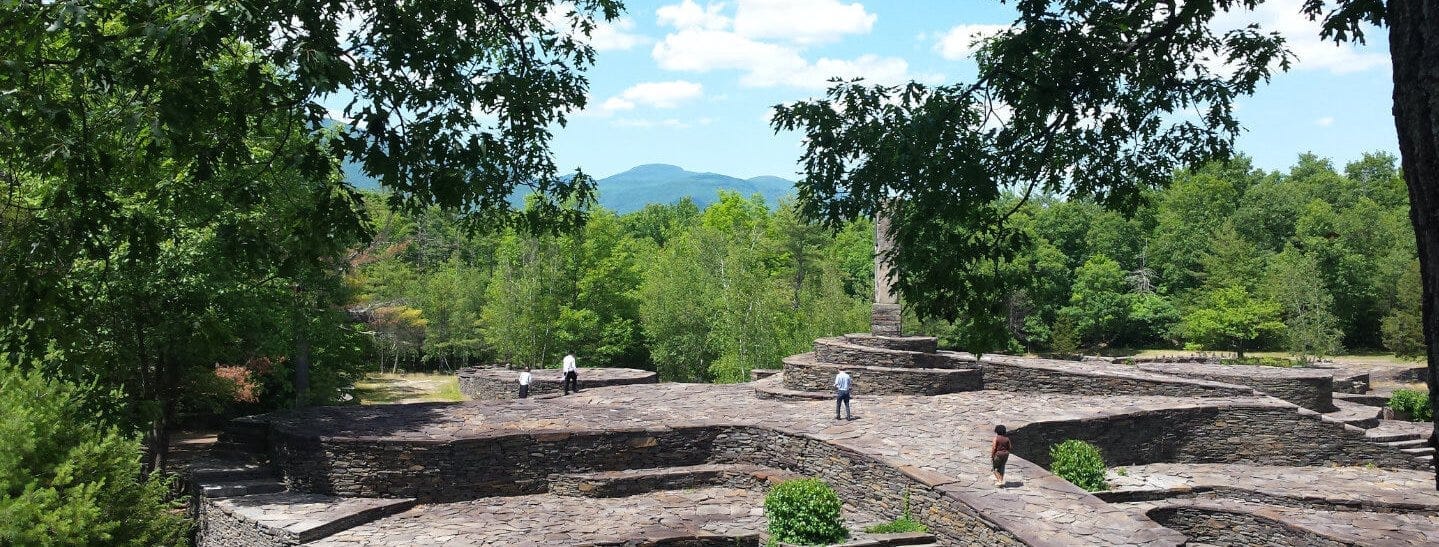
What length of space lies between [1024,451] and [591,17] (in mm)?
9615

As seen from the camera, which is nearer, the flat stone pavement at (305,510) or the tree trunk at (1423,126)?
the tree trunk at (1423,126)

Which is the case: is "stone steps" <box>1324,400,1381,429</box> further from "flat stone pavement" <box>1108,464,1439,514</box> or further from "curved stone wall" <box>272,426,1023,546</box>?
"curved stone wall" <box>272,426,1023,546</box>

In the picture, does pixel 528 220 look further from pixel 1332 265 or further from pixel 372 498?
pixel 1332 265

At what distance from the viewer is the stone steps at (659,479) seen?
1520 cm

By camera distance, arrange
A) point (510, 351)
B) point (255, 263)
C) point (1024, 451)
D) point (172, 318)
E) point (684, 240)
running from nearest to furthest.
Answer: point (255, 263) → point (1024, 451) → point (172, 318) → point (510, 351) → point (684, 240)

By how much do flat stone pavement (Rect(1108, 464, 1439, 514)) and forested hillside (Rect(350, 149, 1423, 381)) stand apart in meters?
15.4

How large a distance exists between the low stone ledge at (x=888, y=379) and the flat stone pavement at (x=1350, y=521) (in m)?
5.71

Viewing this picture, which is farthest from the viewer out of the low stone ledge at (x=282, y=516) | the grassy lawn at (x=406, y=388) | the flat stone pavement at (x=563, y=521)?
the grassy lawn at (x=406, y=388)

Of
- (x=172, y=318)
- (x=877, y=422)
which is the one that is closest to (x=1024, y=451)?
(x=877, y=422)

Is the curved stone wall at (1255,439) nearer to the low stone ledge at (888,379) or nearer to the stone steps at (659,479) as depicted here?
the low stone ledge at (888,379)

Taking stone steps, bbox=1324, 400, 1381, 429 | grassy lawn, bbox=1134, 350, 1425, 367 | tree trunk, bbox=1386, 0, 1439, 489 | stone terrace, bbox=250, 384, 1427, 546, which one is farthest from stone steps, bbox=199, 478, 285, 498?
grassy lawn, bbox=1134, 350, 1425, 367

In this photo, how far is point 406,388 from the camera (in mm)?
40125

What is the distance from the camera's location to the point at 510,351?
136 ft

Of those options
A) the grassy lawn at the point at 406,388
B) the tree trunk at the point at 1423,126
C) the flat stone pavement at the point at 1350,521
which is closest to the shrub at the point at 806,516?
the flat stone pavement at the point at 1350,521
